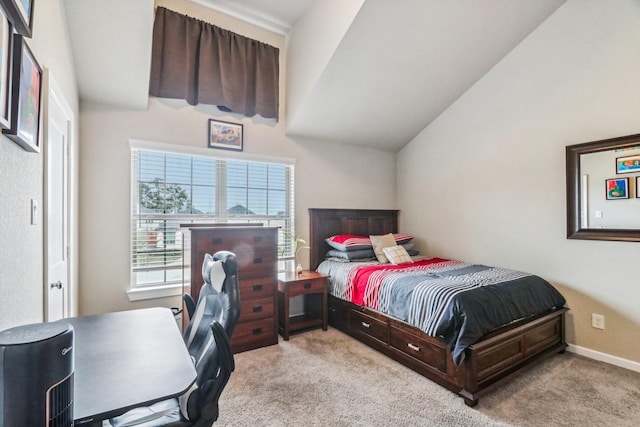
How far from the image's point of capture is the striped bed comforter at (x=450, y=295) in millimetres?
2170

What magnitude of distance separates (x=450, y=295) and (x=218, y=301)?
1.65 metres

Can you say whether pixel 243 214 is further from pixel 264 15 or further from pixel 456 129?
pixel 456 129

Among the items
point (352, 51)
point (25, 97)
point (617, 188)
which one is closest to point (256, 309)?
point (25, 97)

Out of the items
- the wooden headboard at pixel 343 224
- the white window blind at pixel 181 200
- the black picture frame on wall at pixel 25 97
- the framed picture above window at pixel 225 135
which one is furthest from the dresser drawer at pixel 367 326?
the black picture frame on wall at pixel 25 97

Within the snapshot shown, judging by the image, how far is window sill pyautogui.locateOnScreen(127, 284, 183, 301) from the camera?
286 centimetres

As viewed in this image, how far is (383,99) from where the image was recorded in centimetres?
353

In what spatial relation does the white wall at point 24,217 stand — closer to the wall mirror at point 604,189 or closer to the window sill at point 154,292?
the window sill at point 154,292

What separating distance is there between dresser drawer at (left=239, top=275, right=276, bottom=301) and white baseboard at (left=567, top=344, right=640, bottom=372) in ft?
9.29

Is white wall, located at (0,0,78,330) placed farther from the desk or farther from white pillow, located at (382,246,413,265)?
white pillow, located at (382,246,413,265)

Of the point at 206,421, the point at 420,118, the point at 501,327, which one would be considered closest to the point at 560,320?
the point at 501,327

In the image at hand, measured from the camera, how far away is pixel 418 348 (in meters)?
2.45

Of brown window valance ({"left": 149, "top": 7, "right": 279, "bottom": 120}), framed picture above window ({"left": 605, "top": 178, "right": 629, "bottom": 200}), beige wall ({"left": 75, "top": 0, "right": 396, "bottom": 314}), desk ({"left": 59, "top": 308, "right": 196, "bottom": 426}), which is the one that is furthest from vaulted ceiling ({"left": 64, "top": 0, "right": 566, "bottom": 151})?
desk ({"left": 59, "top": 308, "right": 196, "bottom": 426})

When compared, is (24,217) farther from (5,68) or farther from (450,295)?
(450,295)

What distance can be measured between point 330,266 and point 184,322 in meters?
1.60
